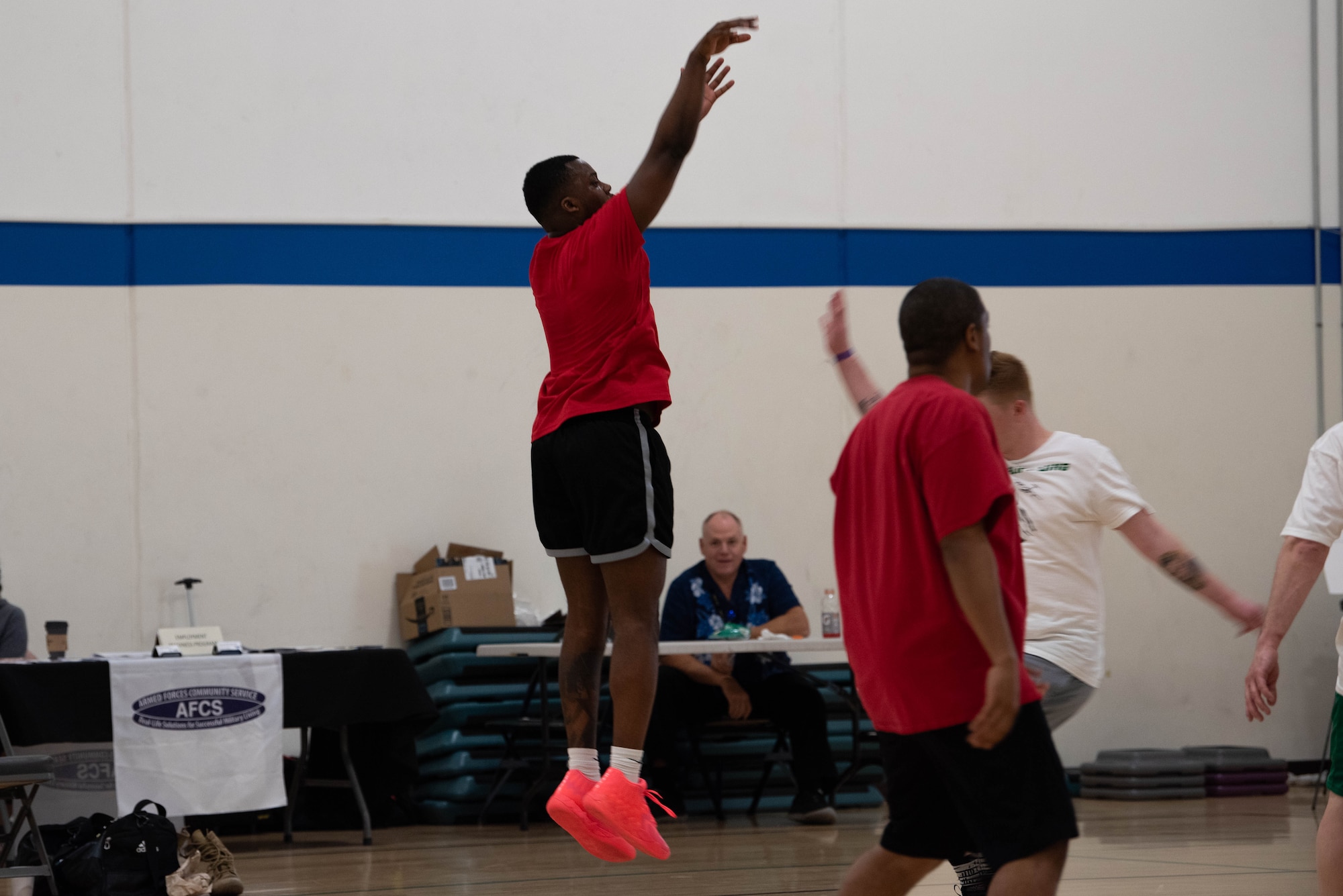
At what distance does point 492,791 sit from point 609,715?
86 centimetres

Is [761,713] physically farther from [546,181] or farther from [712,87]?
[712,87]

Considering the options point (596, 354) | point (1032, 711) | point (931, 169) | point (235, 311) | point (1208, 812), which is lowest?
point (1208, 812)

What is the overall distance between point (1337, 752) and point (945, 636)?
135 centimetres

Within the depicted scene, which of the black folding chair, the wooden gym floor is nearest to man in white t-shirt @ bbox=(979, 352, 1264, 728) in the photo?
the wooden gym floor

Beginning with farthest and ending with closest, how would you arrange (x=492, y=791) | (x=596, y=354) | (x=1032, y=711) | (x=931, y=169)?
(x=931, y=169), (x=492, y=791), (x=596, y=354), (x=1032, y=711)

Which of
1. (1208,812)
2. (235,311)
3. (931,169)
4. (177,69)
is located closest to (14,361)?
(235,311)

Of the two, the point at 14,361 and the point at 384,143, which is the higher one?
the point at 384,143

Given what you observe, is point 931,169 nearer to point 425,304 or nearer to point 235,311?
point 425,304

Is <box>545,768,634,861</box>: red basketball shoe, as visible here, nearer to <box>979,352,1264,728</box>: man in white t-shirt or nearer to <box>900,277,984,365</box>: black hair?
<box>979,352,1264,728</box>: man in white t-shirt

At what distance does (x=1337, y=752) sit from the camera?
3.17 m

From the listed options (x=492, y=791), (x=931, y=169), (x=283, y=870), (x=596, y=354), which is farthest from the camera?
(x=931, y=169)

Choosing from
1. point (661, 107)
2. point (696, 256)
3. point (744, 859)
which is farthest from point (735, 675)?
point (661, 107)

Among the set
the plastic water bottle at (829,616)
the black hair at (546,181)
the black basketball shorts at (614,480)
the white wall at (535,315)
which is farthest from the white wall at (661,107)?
the black basketball shorts at (614,480)

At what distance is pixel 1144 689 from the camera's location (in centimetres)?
872
